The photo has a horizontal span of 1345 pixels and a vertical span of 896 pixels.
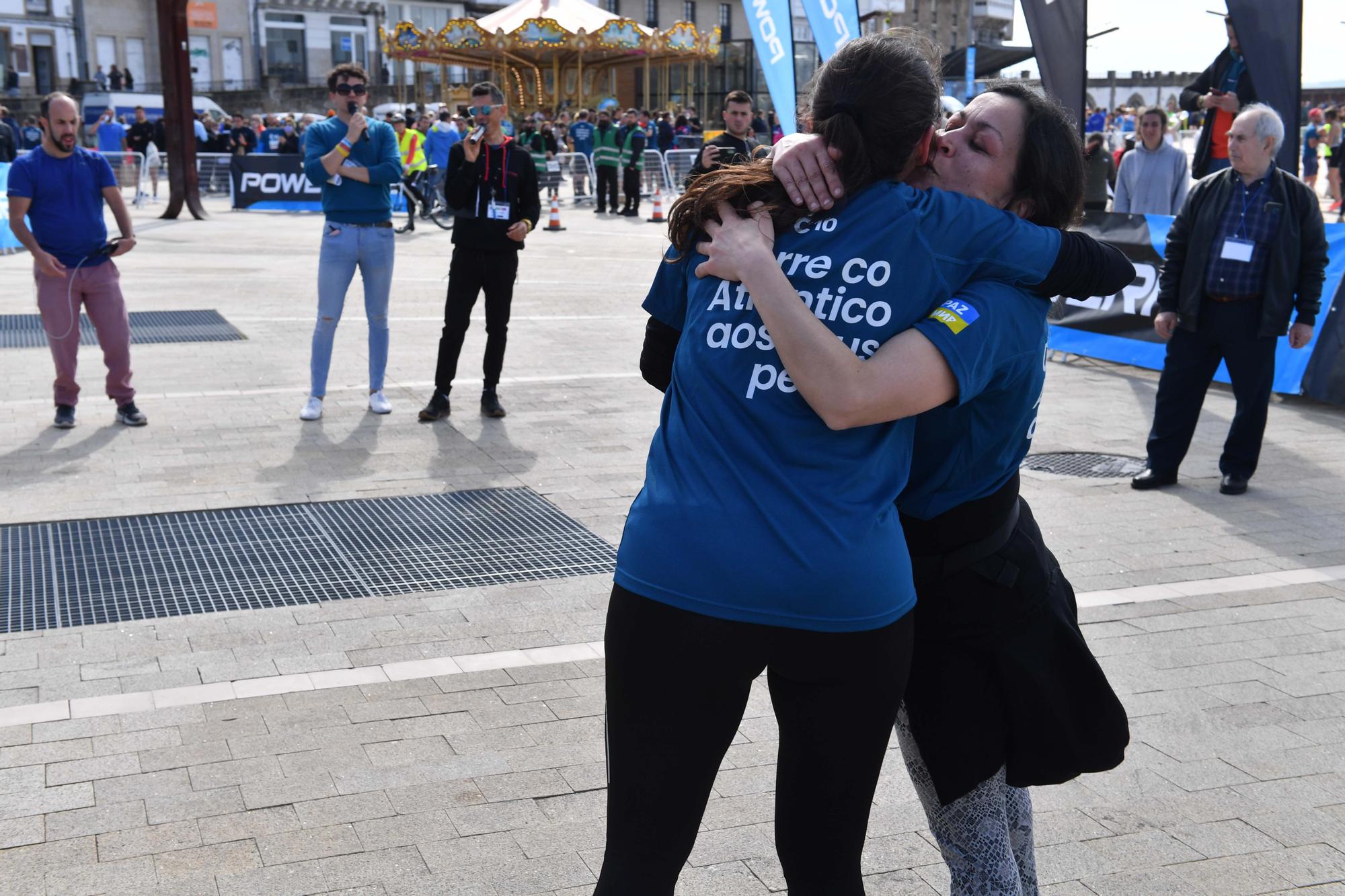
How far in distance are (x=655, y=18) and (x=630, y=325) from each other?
6799 centimetres

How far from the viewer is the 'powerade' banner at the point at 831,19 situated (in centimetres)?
1041

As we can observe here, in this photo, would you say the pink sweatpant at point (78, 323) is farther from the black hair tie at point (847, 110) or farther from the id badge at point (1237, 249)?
the black hair tie at point (847, 110)

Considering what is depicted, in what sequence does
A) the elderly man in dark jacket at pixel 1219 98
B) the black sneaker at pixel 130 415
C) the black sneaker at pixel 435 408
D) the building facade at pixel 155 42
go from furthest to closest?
1. the building facade at pixel 155 42
2. the elderly man in dark jacket at pixel 1219 98
3. the black sneaker at pixel 435 408
4. the black sneaker at pixel 130 415

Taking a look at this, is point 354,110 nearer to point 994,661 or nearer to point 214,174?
point 994,661

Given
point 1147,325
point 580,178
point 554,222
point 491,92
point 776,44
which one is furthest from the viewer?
point 580,178

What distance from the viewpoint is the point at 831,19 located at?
34.5 feet

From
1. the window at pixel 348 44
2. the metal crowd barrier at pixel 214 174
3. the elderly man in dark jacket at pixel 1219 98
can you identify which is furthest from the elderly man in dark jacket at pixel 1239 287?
the window at pixel 348 44

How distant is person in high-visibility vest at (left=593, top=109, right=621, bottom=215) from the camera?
2503cm

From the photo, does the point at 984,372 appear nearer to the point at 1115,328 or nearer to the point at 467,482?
the point at 467,482

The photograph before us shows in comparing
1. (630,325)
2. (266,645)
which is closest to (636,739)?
(266,645)

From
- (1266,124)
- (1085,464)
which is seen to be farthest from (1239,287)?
(1085,464)

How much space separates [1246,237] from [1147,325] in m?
3.45

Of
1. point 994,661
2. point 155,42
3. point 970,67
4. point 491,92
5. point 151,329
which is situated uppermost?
point 155,42

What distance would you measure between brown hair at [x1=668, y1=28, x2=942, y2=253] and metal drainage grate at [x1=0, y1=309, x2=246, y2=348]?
9240mm
